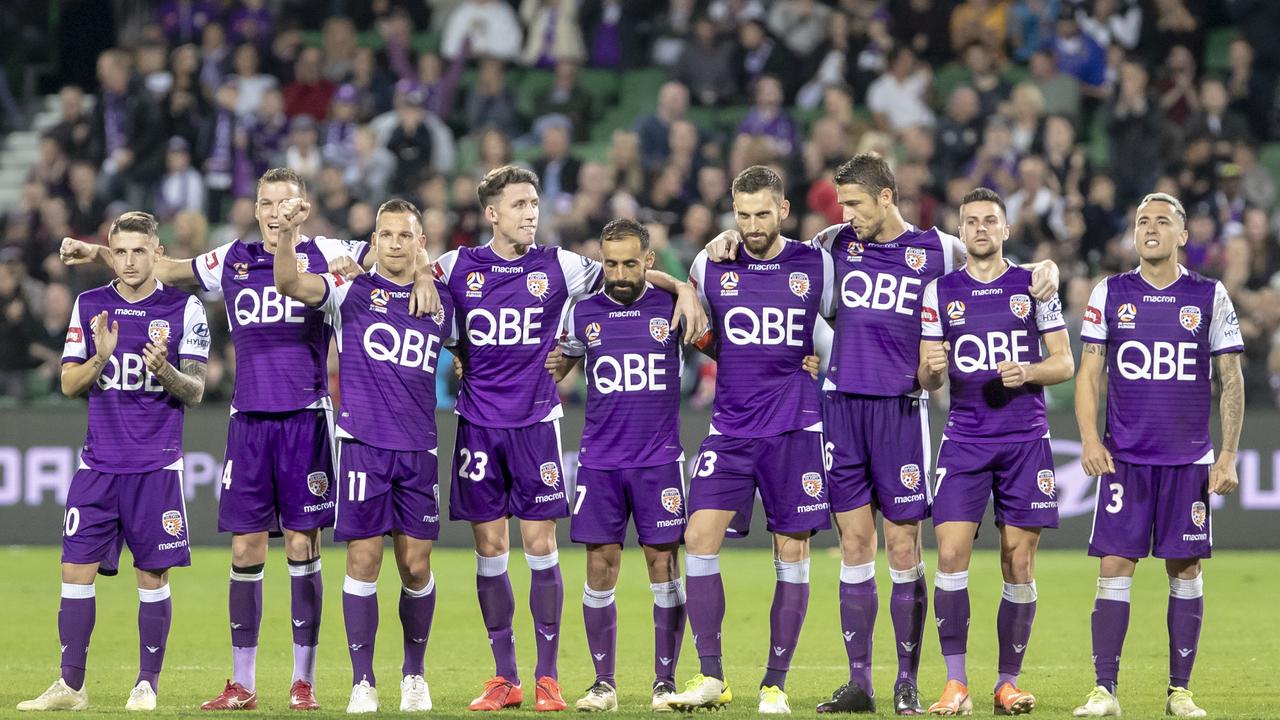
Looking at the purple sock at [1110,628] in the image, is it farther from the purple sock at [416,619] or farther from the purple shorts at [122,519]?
the purple shorts at [122,519]

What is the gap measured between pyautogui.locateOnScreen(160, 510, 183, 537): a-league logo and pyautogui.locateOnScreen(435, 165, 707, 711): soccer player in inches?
54.7

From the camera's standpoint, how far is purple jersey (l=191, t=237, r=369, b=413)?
8.98 meters

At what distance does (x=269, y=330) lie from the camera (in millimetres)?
9039

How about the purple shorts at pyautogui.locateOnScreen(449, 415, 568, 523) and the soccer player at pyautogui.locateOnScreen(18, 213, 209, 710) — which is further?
the purple shorts at pyautogui.locateOnScreen(449, 415, 568, 523)

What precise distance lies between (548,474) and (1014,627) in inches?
96.8

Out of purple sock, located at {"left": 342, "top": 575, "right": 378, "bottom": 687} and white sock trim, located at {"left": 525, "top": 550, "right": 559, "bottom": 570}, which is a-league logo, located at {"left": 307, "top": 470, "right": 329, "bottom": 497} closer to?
purple sock, located at {"left": 342, "top": 575, "right": 378, "bottom": 687}

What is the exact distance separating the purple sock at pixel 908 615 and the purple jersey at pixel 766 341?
35.6 inches

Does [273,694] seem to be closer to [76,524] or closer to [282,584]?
[76,524]

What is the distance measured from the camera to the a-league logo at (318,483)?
8.95 metres

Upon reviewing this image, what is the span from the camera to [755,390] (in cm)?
878

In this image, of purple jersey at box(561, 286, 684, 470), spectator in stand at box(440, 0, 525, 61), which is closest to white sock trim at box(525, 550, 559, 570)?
purple jersey at box(561, 286, 684, 470)

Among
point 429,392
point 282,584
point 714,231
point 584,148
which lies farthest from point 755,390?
point 584,148

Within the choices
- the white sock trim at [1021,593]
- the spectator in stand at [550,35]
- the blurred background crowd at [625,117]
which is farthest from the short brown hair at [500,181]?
the spectator in stand at [550,35]

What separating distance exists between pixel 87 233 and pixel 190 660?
1058 cm
